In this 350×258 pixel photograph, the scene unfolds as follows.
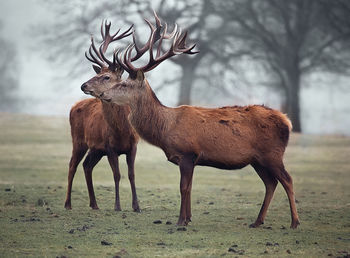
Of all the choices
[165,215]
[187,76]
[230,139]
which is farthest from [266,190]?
[187,76]

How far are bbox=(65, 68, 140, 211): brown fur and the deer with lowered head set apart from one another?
1062 millimetres

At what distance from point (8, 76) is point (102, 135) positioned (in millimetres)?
47853

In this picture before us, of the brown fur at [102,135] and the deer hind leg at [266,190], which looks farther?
the brown fur at [102,135]

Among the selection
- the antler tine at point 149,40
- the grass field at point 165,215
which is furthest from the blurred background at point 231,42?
the antler tine at point 149,40

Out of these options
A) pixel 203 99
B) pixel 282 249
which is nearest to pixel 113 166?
pixel 282 249

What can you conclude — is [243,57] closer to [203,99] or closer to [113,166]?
[203,99]

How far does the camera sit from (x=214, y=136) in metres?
10.3

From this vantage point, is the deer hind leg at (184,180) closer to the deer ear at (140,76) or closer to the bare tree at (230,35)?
the deer ear at (140,76)

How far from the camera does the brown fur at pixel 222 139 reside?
10.2 metres

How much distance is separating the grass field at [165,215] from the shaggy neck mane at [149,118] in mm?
1375

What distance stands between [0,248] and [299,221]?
16.0 ft

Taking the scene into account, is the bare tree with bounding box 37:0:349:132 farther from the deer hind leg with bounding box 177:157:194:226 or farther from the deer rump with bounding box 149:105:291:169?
the deer hind leg with bounding box 177:157:194:226

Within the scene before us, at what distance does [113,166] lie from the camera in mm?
11961

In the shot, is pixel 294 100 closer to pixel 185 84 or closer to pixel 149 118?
pixel 185 84
